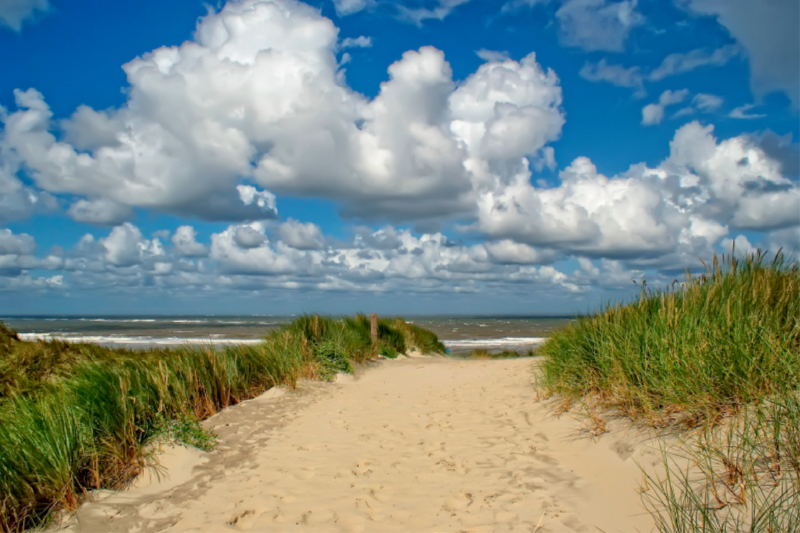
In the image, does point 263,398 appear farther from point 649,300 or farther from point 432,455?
point 649,300

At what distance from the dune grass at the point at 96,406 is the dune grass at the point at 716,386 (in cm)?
511

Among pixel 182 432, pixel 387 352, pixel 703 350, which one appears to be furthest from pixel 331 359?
pixel 703 350

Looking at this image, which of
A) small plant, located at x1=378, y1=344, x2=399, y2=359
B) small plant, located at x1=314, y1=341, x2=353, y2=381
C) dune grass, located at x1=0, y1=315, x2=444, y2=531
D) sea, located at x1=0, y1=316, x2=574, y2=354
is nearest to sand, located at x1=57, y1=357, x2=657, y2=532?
dune grass, located at x1=0, y1=315, x2=444, y2=531

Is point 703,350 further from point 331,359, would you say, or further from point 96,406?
point 331,359

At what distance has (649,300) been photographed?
7.14m

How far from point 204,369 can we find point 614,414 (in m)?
6.01

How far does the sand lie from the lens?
397cm

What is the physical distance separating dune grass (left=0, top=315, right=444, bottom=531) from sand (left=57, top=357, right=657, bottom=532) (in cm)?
30

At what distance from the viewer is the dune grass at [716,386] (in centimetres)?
305

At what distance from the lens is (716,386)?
4.39 meters

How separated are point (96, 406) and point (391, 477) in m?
3.55

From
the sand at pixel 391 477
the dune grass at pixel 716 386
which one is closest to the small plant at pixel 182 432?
the sand at pixel 391 477

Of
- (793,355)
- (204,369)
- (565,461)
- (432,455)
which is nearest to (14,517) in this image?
(204,369)

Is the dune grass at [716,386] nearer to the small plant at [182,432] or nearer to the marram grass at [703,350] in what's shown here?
the marram grass at [703,350]
